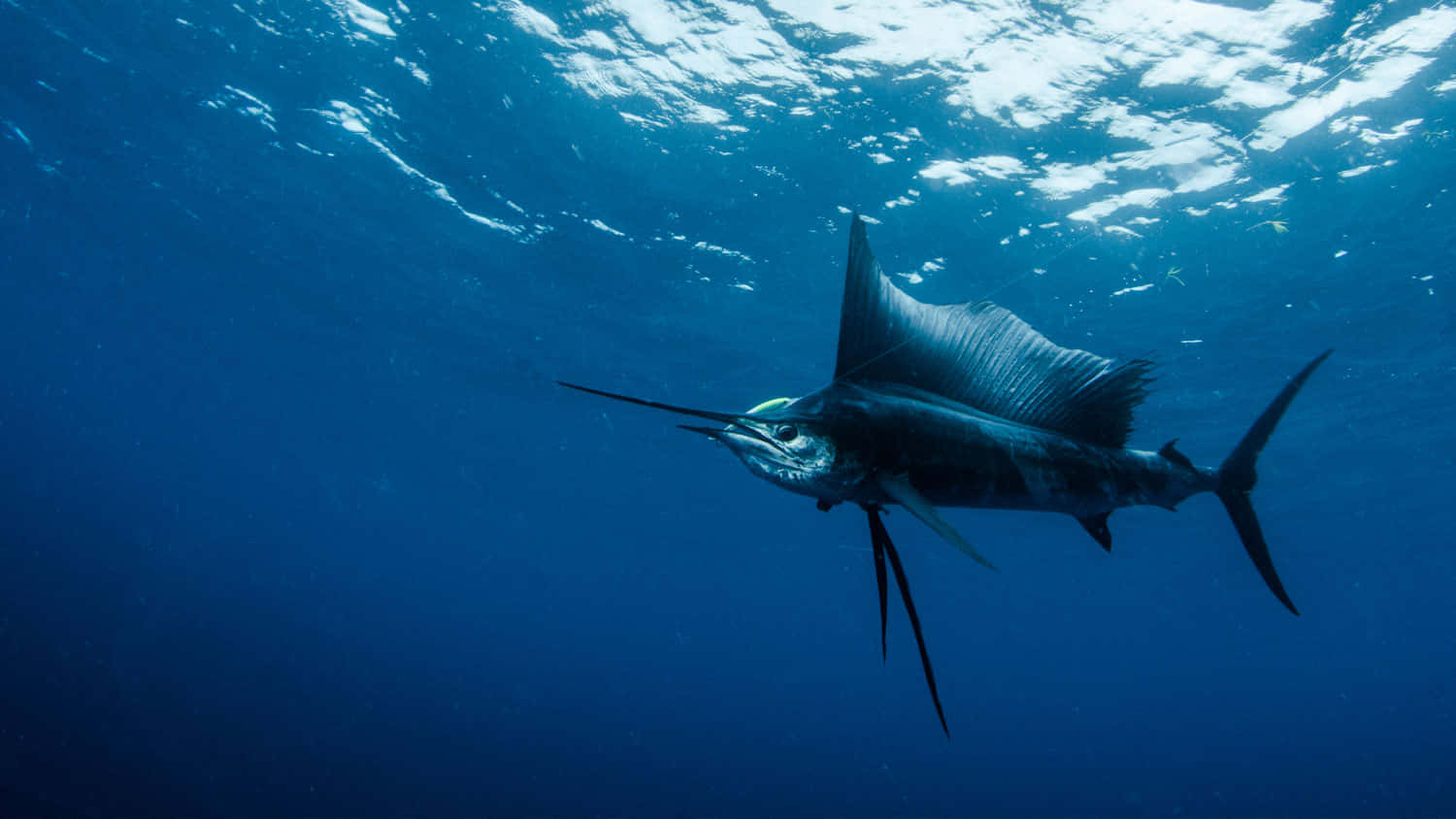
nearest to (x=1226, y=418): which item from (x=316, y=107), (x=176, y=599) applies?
(x=316, y=107)

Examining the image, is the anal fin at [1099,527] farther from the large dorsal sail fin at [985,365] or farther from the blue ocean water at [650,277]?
the blue ocean water at [650,277]

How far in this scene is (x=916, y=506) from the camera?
143 centimetres

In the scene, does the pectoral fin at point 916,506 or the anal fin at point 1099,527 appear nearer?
the pectoral fin at point 916,506

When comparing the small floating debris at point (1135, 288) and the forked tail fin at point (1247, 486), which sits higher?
the small floating debris at point (1135, 288)

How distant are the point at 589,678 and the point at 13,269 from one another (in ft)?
155

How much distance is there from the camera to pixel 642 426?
934 inches

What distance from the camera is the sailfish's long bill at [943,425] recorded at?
154cm

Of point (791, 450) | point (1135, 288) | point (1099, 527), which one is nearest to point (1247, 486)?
point (1099, 527)

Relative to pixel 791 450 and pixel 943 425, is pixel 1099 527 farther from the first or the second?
pixel 791 450

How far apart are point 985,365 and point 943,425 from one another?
0.39 m

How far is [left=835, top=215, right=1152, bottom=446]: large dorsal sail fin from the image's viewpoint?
5.98 ft

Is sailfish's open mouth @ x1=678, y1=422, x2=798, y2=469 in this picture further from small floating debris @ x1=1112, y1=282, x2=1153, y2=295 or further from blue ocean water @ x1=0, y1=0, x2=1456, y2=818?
small floating debris @ x1=1112, y1=282, x2=1153, y2=295

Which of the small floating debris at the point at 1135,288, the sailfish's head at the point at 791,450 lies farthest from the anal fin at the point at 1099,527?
the small floating debris at the point at 1135,288

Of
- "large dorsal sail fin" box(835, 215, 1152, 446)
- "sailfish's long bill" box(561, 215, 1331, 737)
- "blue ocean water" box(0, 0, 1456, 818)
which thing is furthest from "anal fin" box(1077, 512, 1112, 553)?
"blue ocean water" box(0, 0, 1456, 818)
